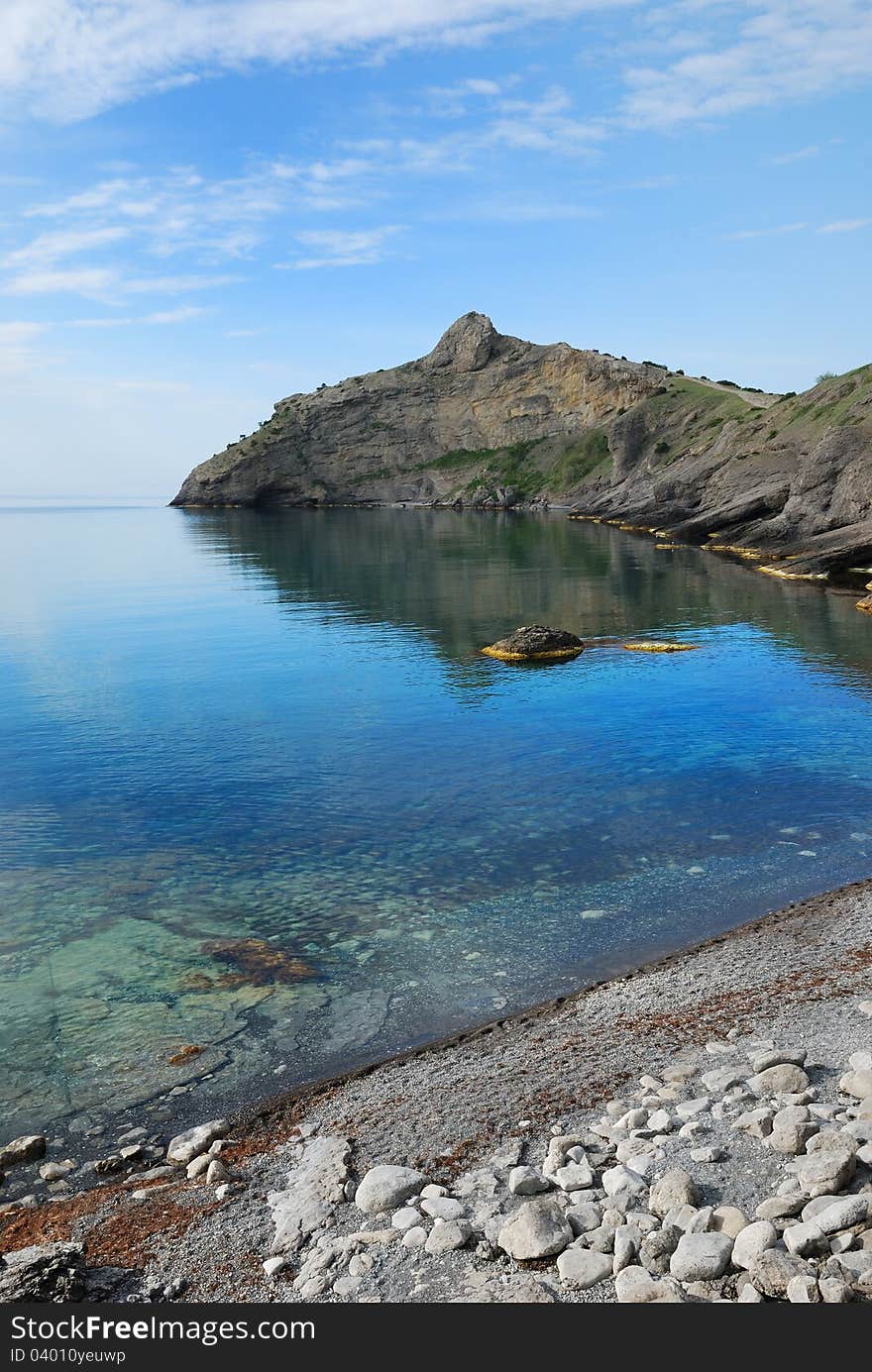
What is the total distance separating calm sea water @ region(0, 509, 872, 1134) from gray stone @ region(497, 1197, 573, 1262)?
18.1 ft

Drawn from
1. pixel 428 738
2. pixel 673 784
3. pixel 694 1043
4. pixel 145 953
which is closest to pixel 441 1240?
pixel 694 1043

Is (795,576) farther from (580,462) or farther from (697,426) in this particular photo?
(580,462)

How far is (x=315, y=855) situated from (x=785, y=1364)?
1599 centimetres

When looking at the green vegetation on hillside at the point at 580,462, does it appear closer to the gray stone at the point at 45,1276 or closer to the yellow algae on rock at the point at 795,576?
the yellow algae on rock at the point at 795,576

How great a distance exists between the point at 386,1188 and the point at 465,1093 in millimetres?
2614

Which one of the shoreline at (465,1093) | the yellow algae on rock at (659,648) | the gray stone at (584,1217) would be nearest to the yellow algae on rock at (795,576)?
the yellow algae on rock at (659,648)

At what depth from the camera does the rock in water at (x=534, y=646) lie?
44.9m

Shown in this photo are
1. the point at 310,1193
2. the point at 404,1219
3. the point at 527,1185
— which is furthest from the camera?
the point at 310,1193

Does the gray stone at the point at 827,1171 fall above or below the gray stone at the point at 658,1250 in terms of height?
above

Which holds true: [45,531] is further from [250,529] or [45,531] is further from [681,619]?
[681,619]

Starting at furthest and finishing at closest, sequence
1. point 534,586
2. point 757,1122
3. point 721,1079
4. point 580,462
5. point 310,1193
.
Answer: point 580,462
point 534,586
point 721,1079
point 310,1193
point 757,1122

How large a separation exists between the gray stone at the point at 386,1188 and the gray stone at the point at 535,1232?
1.44 meters

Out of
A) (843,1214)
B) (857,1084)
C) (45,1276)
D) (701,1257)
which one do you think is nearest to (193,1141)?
(45,1276)

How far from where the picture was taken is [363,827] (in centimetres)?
2359
